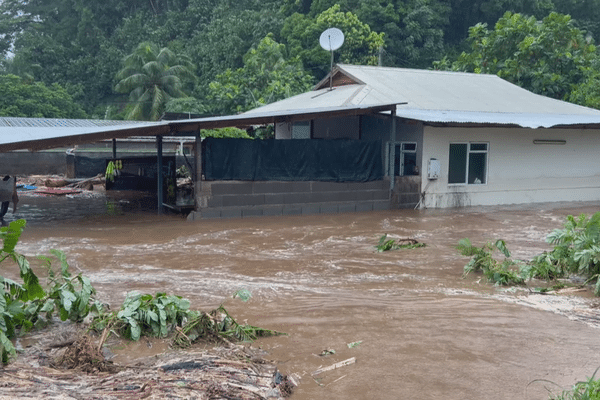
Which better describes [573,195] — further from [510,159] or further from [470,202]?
[470,202]

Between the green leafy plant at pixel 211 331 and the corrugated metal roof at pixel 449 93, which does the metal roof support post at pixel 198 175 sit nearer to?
the corrugated metal roof at pixel 449 93

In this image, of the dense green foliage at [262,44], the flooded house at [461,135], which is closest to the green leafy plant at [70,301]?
the flooded house at [461,135]

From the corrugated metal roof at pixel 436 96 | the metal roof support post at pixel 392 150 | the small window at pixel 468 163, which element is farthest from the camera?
the corrugated metal roof at pixel 436 96

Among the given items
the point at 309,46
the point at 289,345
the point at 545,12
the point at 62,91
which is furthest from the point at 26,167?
the point at 545,12

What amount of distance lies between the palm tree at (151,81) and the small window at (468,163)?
745 inches

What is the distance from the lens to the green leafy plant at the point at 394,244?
1087 cm

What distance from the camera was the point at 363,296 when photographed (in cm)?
782

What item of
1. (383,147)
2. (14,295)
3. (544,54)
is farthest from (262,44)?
(14,295)

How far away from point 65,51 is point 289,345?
39916 millimetres

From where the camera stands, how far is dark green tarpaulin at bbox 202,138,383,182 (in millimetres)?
14922

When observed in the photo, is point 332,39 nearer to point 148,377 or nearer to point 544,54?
point 544,54

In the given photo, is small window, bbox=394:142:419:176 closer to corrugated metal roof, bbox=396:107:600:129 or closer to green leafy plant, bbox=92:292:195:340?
corrugated metal roof, bbox=396:107:600:129

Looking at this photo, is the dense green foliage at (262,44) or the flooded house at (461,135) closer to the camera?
the flooded house at (461,135)

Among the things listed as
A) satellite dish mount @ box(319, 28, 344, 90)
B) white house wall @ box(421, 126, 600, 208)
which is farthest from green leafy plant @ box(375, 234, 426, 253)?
satellite dish mount @ box(319, 28, 344, 90)
